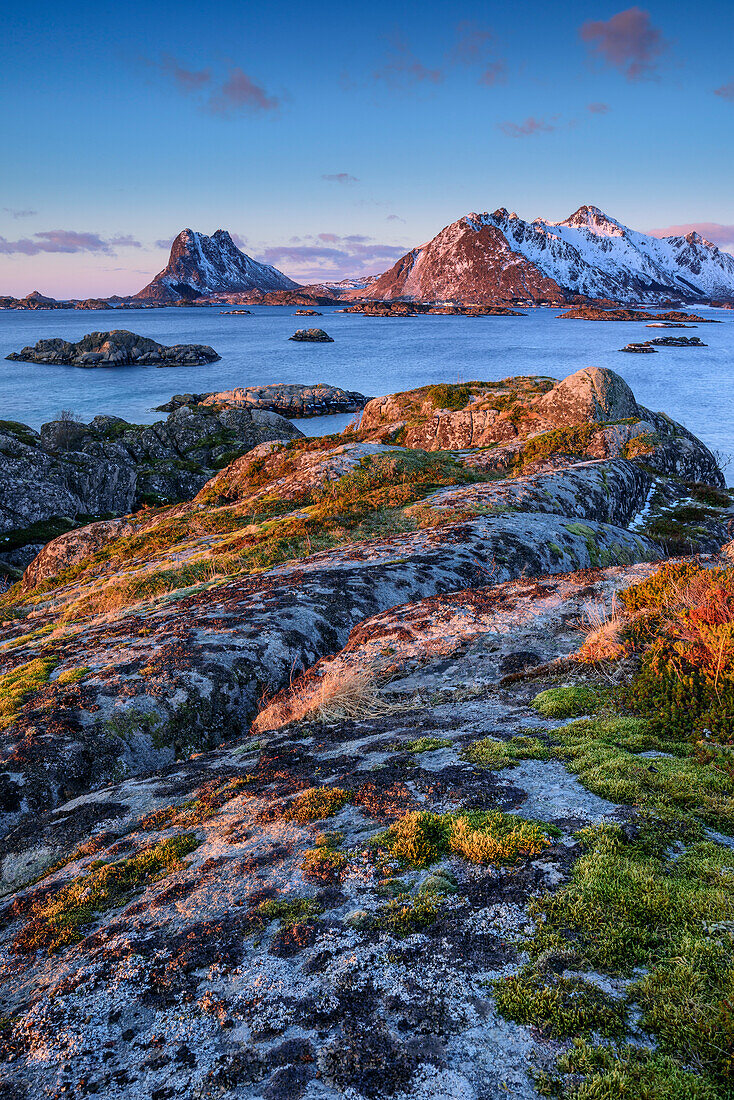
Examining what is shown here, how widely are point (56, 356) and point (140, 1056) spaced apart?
177m

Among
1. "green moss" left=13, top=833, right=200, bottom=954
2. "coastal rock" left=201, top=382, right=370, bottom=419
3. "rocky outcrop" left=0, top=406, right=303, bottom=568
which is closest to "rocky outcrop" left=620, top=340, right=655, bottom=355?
"coastal rock" left=201, top=382, right=370, bottom=419

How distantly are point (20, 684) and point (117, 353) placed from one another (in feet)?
510

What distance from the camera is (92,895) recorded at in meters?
4.91

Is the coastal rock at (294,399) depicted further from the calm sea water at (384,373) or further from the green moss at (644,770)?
the green moss at (644,770)

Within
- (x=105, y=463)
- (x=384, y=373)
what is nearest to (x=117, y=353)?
(x=384, y=373)

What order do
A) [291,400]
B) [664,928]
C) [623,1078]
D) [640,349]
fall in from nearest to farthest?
1. [623,1078]
2. [664,928]
3. [291,400]
4. [640,349]

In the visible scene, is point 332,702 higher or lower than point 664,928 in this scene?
lower

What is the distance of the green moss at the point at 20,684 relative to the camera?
8797 mm

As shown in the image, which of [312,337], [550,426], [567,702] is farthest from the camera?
[312,337]

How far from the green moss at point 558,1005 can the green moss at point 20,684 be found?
26.7 ft

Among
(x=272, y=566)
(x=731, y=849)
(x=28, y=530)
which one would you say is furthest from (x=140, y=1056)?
(x=28, y=530)

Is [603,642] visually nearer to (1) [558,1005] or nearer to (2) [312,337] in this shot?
(1) [558,1005]

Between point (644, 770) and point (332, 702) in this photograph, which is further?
point (332, 702)

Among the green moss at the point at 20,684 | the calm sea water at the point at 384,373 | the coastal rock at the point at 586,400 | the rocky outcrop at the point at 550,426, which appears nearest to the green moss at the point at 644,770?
the green moss at the point at 20,684
